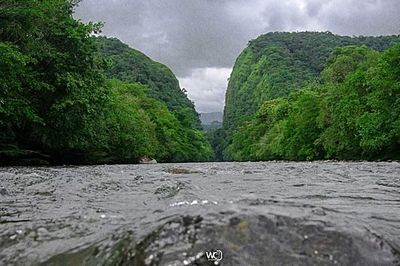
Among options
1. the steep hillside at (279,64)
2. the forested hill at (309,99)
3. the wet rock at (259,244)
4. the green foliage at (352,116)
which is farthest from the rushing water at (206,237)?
the steep hillside at (279,64)

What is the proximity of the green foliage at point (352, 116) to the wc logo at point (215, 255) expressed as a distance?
26.4 meters

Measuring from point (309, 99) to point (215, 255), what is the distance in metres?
47.7

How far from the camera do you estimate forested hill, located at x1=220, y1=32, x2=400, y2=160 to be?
30.1m

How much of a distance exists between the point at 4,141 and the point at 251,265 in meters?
20.5

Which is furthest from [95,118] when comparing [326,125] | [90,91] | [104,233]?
[326,125]

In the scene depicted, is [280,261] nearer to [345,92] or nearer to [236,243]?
[236,243]

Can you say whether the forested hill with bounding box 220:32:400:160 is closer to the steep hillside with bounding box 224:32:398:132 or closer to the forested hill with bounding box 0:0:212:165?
the steep hillside with bounding box 224:32:398:132

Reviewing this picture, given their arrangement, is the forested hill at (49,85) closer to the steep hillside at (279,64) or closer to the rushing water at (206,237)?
the rushing water at (206,237)

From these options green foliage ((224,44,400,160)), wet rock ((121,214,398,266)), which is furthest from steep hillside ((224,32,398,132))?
wet rock ((121,214,398,266))

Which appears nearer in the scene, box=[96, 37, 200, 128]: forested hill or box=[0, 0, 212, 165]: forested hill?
box=[0, 0, 212, 165]: forested hill

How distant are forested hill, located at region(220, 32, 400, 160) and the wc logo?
26.6 m

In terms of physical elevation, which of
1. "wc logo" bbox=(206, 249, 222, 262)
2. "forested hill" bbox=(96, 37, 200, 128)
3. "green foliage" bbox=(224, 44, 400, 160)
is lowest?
"wc logo" bbox=(206, 249, 222, 262)

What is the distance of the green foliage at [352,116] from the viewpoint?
28789mm

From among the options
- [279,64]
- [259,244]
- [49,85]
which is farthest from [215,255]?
[279,64]
